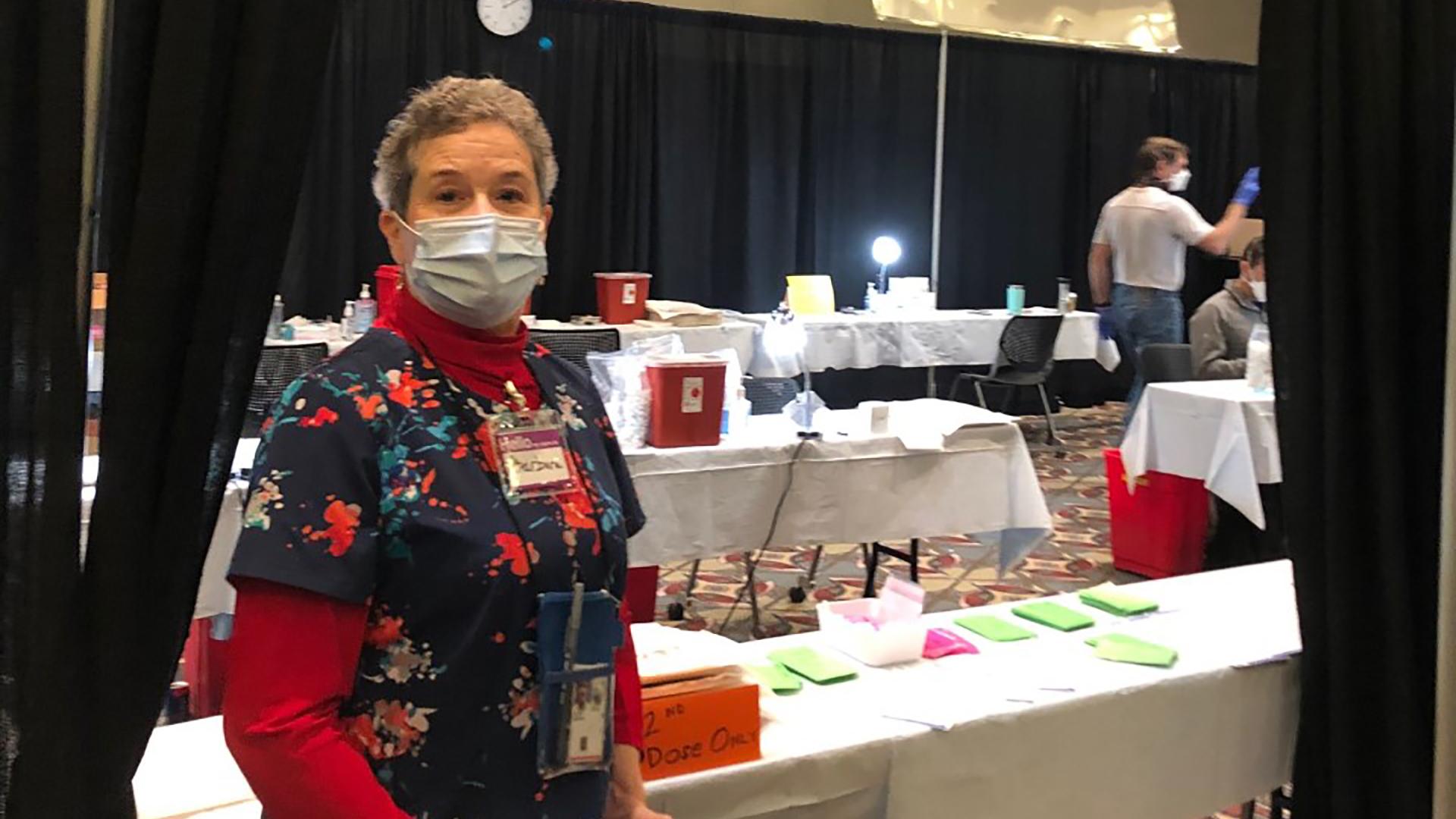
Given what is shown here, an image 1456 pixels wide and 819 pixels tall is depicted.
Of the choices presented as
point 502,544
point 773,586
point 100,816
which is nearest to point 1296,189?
point 502,544

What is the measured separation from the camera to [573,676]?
1.24 metres

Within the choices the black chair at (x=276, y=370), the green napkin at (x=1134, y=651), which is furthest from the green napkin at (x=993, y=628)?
the black chair at (x=276, y=370)

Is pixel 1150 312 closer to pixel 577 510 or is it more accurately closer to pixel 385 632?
pixel 577 510

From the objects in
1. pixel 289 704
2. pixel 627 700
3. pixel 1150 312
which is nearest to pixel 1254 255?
pixel 1150 312

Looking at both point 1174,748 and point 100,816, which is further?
point 1174,748

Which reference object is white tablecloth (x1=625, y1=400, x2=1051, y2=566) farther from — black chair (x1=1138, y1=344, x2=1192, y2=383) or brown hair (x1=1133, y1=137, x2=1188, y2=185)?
brown hair (x1=1133, y1=137, x2=1188, y2=185)

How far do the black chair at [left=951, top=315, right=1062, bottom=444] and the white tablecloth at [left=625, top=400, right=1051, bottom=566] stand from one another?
12.1 ft

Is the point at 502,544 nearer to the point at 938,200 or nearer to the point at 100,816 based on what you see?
the point at 100,816

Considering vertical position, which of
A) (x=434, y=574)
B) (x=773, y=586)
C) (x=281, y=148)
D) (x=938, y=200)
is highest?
(x=938, y=200)

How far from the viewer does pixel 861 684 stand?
205 centimetres

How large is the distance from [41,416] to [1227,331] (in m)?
4.81

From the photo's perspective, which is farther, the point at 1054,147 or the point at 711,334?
the point at 1054,147

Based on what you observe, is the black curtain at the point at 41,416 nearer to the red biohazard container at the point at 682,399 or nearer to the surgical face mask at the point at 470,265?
the surgical face mask at the point at 470,265

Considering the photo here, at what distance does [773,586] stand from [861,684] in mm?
2910
